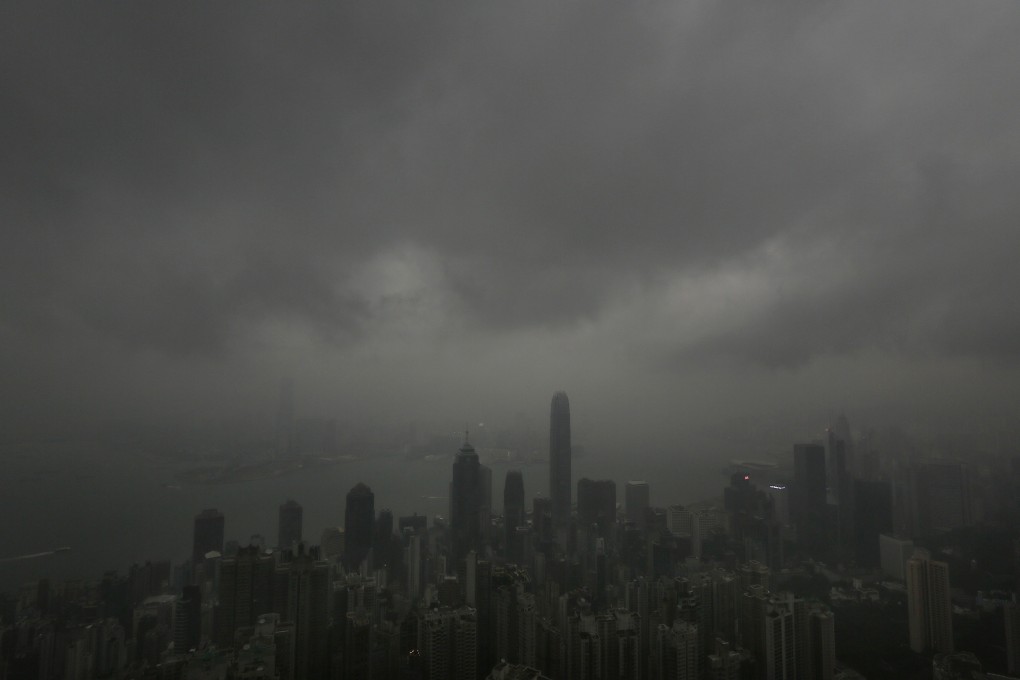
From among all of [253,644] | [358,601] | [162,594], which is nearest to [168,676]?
[253,644]

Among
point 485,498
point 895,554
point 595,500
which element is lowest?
point 895,554

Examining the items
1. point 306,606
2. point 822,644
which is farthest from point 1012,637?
point 306,606

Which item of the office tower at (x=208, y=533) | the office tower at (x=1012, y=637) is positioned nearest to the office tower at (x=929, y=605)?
the office tower at (x=1012, y=637)

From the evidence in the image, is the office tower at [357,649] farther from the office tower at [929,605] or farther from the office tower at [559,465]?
the office tower at [929,605]

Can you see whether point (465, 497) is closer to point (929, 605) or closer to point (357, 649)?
point (357, 649)

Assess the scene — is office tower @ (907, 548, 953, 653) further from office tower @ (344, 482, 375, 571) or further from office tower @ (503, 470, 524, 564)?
office tower @ (344, 482, 375, 571)

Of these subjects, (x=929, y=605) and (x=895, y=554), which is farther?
(x=895, y=554)
